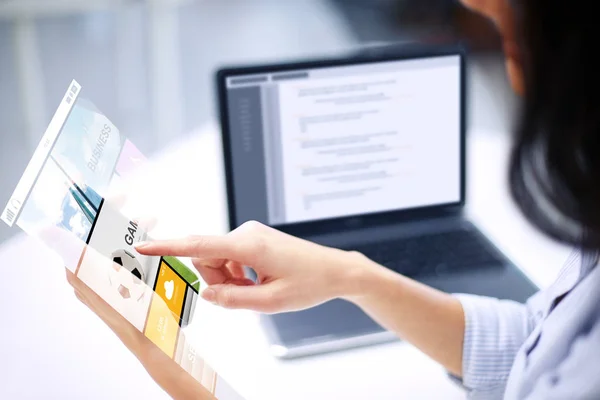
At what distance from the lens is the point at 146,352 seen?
56 cm

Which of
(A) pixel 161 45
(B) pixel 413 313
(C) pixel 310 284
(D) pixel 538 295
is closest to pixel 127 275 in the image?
(C) pixel 310 284

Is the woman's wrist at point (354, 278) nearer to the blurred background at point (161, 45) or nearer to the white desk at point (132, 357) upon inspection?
the white desk at point (132, 357)

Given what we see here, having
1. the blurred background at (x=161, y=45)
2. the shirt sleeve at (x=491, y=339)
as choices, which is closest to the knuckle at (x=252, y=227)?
the shirt sleeve at (x=491, y=339)

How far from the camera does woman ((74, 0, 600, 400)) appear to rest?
1.42 ft

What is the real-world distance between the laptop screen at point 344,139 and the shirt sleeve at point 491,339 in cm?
30

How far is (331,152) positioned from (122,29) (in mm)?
2923

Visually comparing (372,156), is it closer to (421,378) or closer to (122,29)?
(421,378)

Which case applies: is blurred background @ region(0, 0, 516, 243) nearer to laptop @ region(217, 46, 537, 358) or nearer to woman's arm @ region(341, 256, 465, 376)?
laptop @ region(217, 46, 537, 358)

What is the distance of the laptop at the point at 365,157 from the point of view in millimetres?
947

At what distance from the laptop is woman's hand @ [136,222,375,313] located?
0.76 ft

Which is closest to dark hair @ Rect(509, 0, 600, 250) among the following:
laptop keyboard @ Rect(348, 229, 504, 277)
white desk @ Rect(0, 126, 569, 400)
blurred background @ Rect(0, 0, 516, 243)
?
white desk @ Rect(0, 126, 569, 400)

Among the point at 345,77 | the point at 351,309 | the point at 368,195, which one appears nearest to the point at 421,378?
the point at 351,309

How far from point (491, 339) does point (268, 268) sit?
276mm

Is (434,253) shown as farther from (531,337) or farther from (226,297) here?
(226,297)
